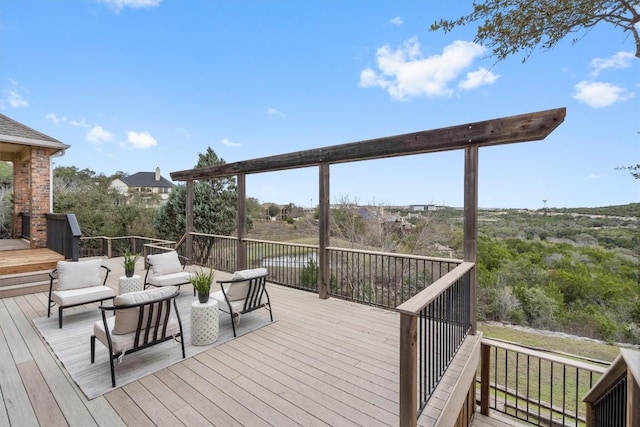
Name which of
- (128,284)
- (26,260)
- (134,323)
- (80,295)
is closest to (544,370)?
(134,323)

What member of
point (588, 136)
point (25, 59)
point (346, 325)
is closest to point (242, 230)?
point (346, 325)

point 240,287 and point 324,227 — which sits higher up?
point 324,227

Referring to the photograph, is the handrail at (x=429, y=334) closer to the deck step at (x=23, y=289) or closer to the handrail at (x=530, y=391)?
the handrail at (x=530, y=391)

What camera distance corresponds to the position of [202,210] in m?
12.0

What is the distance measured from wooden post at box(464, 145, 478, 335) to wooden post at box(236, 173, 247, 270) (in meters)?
4.57

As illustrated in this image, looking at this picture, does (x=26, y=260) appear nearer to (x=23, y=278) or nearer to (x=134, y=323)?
(x=23, y=278)

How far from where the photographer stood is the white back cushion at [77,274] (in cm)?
406

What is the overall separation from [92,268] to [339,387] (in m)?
4.21

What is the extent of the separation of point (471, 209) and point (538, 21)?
193 centimetres

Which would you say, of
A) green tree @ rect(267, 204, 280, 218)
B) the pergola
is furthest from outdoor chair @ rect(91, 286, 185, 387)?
green tree @ rect(267, 204, 280, 218)

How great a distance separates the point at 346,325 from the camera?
3.89 metres

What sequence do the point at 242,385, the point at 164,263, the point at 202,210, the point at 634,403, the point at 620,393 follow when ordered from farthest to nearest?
1. the point at 202,210
2. the point at 164,263
3. the point at 242,385
4. the point at 620,393
5. the point at 634,403

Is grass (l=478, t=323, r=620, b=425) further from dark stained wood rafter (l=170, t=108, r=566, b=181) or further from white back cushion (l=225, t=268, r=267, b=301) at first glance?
white back cushion (l=225, t=268, r=267, b=301)

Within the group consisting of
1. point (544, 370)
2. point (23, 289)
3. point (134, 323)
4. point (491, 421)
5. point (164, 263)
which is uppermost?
point (164, 263)
